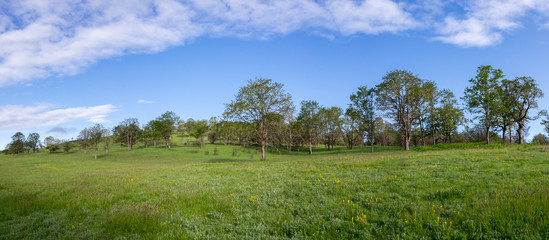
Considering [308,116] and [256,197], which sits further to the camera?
[308,116]

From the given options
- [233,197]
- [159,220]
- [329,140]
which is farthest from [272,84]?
[329,140]

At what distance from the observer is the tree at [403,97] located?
45831 millimetres

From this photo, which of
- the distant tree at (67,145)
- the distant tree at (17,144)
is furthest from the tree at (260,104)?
the distant tree at (17,144)

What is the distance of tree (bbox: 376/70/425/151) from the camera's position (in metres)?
45.8

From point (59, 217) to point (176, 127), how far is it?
290 feet

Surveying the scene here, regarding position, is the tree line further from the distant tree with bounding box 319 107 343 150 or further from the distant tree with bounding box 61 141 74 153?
→ the distant tree with bounding box 61 141 74 153

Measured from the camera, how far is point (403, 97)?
46531 mm

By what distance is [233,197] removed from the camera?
10461 mm

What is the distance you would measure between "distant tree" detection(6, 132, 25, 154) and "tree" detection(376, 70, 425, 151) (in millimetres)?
129425

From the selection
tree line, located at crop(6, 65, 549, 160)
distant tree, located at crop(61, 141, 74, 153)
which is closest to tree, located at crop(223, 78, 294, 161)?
tree line, located at crop(6, 65, 549, 160)

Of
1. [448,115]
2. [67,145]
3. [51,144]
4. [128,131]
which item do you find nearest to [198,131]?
[128,131]

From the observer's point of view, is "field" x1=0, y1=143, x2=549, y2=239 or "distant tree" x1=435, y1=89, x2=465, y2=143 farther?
"distant tree" x1=435, y1=89, x2=465, y2=143

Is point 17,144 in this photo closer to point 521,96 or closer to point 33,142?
point 33,142

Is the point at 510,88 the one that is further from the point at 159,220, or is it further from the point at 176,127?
the point at 176,127
